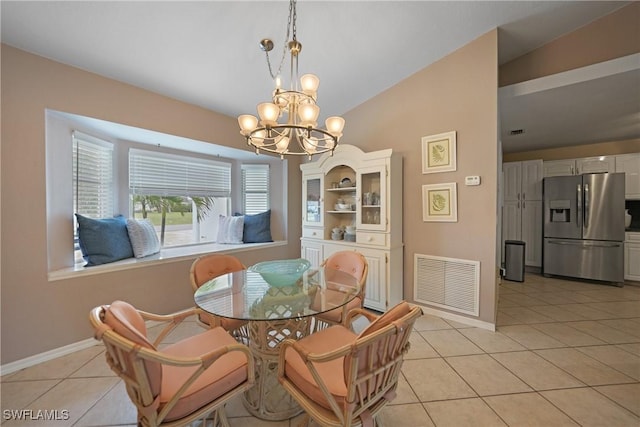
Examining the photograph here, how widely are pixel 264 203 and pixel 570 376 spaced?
391 cm

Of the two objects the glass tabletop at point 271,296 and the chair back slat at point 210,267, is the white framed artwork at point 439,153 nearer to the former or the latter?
the glass tabletop at point 271,296

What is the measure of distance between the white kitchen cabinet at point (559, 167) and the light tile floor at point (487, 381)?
267 cm

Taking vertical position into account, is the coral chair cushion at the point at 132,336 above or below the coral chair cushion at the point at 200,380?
above

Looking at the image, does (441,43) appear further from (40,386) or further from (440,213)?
(40,386)

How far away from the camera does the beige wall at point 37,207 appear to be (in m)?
1.86

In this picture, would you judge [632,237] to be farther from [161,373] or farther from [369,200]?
[161,373]

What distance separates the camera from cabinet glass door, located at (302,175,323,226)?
348cm

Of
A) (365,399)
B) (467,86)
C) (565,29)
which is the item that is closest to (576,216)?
(565,29)

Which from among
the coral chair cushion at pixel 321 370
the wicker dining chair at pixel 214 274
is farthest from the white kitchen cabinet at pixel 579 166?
the wicker dining chair at pixel 214 274

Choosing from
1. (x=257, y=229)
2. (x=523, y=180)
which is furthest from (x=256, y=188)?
(x=523, y=180)

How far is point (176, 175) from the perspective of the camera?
3.46m

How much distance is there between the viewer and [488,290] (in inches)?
100

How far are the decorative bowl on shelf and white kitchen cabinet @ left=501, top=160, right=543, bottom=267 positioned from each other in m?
4.03

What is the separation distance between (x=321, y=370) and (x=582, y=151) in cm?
607
